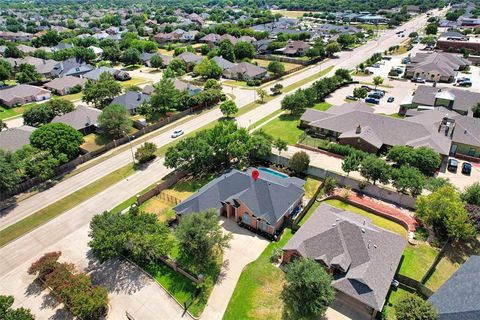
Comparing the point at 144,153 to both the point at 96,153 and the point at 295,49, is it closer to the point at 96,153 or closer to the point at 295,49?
the point at 96,153

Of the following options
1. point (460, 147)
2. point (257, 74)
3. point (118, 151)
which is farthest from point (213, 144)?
point (257, 74)

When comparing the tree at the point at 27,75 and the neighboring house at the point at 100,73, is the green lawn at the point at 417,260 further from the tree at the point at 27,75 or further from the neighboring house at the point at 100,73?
the tree at the point at 27,75

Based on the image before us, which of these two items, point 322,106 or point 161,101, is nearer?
point 161,101

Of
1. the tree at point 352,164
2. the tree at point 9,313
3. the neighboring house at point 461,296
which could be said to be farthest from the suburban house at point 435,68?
the tree at point 9,313

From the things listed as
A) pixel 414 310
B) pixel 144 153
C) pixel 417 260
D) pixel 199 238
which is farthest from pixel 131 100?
pixel 414 310

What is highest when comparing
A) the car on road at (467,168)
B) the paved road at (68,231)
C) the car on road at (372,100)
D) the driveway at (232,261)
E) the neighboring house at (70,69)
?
the neighboring house at (70,69)

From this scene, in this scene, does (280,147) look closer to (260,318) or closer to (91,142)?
(260,318)

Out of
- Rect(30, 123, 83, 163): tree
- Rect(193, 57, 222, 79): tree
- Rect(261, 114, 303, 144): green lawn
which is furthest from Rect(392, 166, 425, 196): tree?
Rect(193, 57, 222, 79): tree
